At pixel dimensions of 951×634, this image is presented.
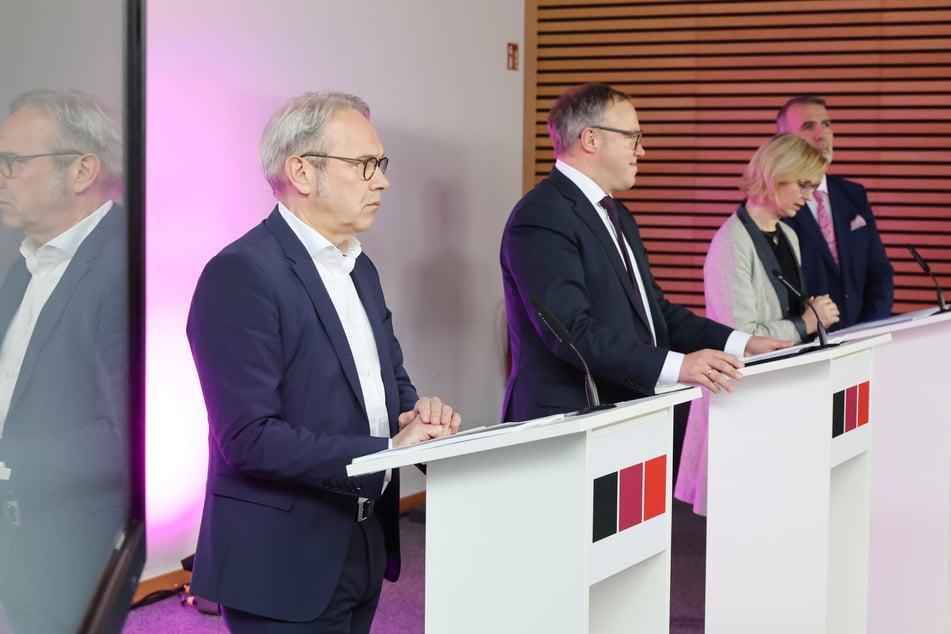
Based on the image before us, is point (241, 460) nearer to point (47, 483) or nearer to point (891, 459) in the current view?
point (47, 483)

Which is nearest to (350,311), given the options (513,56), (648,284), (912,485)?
(648,284)

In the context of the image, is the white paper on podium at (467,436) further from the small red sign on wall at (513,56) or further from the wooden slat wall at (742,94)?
the small red sign on wall at (513,56)

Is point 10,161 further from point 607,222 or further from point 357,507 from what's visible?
point 607,222

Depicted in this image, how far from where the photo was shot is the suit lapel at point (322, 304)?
222 cm

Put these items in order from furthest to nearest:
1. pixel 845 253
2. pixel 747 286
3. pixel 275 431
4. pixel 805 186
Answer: pixel 845 253
pixel 805 186
pixel 747 286
pixel 275 431

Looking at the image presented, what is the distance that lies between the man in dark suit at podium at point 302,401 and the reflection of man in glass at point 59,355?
225 mm

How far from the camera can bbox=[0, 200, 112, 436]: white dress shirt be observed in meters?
1.07

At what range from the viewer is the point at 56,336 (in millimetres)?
1334

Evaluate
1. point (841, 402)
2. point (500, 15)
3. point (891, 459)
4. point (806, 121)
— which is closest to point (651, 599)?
point (841, 402)

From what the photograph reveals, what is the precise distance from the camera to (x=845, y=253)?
17.0 ft

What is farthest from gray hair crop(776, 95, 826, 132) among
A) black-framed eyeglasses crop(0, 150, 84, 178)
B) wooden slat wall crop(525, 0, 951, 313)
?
black-framed eyeglasses crop(0, 150, 84, 178)

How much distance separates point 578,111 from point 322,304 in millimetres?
1549

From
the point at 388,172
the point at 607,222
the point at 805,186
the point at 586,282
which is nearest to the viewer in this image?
the point at 586,282

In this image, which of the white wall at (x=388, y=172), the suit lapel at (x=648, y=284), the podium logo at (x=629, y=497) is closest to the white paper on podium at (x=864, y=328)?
the suit lapel at (x=648, y=284)
